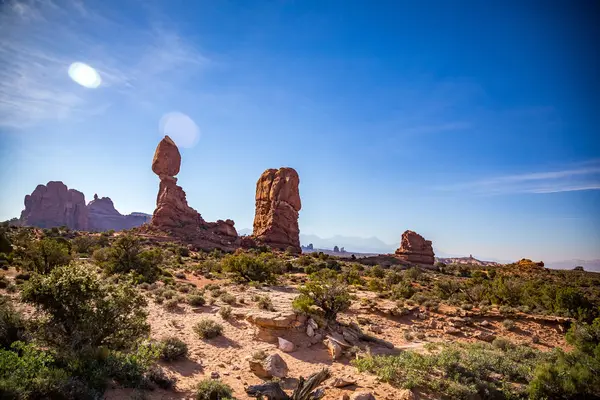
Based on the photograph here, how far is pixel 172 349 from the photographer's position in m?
9.59

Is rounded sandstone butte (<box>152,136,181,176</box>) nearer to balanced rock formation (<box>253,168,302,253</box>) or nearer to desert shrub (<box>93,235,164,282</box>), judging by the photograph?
balanced rock formation (<box>253,168,302,253</box>)

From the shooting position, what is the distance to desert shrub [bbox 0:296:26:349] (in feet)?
25.2

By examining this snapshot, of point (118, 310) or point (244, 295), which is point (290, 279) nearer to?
point (244, 295)

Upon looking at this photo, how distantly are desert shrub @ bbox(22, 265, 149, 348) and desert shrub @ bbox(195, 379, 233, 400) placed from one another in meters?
2.88

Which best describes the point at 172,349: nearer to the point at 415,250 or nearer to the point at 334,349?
the point at 334,349

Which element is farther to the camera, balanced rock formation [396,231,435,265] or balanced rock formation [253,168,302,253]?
balanced rock formation [396,231,435,265]

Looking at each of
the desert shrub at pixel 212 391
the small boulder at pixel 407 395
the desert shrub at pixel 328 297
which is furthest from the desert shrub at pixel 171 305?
the small boulder at pixel 407 395

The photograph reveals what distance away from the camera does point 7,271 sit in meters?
20.1

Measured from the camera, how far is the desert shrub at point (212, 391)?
23.9 feet

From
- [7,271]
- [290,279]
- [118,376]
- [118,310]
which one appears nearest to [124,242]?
[7,271]

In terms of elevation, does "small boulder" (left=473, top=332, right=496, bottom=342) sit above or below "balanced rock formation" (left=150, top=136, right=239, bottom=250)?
below

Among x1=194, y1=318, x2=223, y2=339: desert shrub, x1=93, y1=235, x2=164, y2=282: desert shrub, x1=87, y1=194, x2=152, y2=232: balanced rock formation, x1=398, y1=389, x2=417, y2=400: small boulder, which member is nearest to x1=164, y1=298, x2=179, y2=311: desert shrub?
x1=194, y1=318, x2=223, y2=339: desert shrub

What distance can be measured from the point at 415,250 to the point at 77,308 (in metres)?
68.0

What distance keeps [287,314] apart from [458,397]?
697 centimetres
